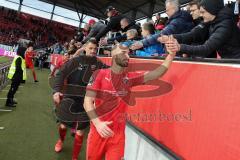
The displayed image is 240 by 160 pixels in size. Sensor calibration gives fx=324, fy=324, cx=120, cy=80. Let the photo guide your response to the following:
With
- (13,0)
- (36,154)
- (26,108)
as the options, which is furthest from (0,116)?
(13,0)

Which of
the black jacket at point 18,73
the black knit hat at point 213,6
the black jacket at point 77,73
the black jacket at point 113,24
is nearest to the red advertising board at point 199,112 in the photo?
the black knit hat at point 213,6

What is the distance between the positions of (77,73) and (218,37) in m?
3.09

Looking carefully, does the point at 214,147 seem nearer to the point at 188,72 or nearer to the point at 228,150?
the point at 228,150

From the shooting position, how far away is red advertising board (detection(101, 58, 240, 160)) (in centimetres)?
279

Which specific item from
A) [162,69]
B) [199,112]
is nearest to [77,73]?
[162,69]

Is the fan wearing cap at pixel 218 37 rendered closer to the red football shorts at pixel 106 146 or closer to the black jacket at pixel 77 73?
the red football shorts at pixel 106 146

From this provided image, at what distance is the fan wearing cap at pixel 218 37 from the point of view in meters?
3.26

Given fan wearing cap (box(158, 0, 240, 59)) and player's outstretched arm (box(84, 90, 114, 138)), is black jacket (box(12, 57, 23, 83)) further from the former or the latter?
fan wearing cap (box(158, 0, 240, 59))

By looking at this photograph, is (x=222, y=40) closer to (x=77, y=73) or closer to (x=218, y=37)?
(x=218, y=37)

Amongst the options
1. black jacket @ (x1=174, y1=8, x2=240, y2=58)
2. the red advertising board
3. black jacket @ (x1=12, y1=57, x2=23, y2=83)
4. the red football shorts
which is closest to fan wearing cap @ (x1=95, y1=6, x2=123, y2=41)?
black jacket @ (x1=12, y1=57, x2=23, y2=83)

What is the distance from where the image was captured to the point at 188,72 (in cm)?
362

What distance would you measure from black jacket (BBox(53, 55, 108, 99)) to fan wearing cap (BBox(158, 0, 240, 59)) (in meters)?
2.51

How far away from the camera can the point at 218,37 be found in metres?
3.25

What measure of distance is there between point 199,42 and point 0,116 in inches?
226
